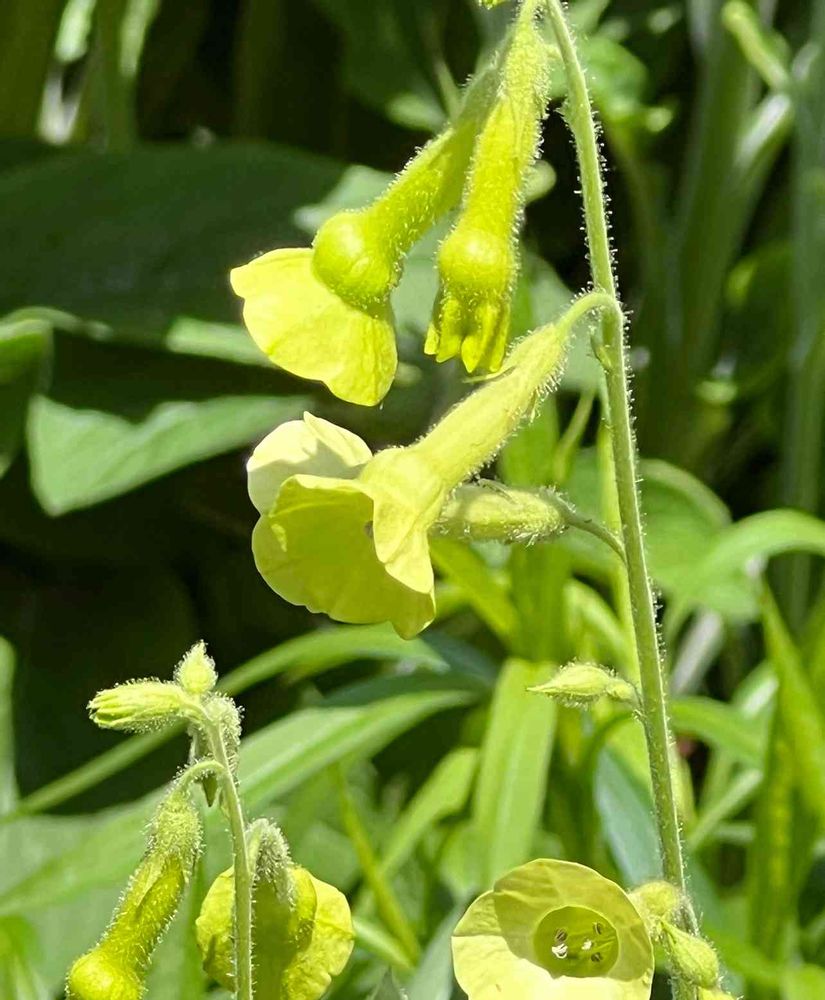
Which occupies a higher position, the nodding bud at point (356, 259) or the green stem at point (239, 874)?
the nodding bud at point (356, 259)

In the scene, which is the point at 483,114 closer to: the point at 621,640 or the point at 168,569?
the point at 621,640

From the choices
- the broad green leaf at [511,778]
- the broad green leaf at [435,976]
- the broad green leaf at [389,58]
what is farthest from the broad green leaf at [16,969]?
the broad green leaf at [389,58]

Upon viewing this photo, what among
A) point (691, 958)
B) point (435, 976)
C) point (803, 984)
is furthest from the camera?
point (803, 984)

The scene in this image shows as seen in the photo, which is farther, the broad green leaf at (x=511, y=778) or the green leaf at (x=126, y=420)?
the green leaf at (x=126, y=420)

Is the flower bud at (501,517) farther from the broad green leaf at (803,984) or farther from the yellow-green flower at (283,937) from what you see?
the broad green leaf at (803,984)

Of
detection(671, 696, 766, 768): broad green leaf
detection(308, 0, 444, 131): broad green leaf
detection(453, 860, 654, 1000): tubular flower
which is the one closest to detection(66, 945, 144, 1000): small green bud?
detection(453, 860, 654, 1000): tubular flower

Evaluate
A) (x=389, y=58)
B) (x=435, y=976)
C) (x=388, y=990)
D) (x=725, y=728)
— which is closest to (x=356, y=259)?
(x=388, y=990)

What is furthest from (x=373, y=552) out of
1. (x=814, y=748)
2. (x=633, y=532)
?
(x=814, y=748)

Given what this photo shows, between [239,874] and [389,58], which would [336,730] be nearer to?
[239,874]
